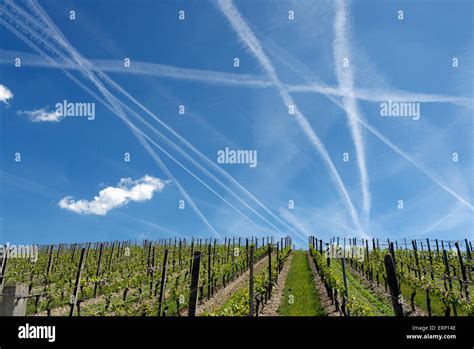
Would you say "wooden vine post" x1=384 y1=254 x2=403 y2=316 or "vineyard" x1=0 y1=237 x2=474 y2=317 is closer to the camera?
"wooden vine post" x1=384 y1=254 x2=403 y2=316

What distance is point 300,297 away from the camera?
59.0 ft

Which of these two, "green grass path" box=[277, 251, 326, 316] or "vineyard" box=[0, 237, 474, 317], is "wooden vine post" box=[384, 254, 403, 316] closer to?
"vineyard" box=[0, 237, 474, 317]

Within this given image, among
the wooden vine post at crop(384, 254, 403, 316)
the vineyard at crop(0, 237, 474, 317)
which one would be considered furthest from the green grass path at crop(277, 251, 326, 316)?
the wooden vine post at crop(384, 254, 403, 316)

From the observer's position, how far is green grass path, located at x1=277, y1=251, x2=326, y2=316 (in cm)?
1502

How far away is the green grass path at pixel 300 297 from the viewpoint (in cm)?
1502

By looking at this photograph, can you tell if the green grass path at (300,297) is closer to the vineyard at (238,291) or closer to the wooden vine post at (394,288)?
the vineyard at (238,291)

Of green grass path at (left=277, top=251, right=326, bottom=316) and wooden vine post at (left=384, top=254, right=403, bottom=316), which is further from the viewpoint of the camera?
green grass path at (left=277, top=251, right=326, bottom=316)

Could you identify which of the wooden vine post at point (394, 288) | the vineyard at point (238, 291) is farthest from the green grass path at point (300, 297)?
the wooden vine post at point (394, 288)

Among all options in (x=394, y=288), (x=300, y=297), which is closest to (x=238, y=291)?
(x=300, y=297)

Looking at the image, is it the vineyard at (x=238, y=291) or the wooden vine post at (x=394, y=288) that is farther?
the vineyard at (x=238, y=291)
